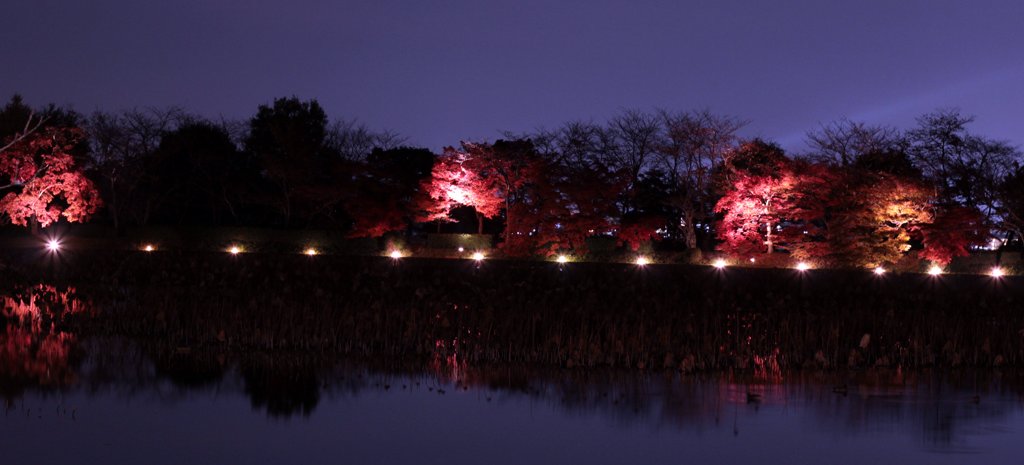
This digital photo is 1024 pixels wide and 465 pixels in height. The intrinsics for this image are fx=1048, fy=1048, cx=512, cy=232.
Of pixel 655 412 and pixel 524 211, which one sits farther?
pixel 524 211

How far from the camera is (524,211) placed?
50.2 metres

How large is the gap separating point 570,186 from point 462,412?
126 feet

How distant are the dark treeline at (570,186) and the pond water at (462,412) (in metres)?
33.9

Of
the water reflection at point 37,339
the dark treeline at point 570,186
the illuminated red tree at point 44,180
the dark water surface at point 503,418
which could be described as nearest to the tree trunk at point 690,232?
the dark treeline at point 570,186

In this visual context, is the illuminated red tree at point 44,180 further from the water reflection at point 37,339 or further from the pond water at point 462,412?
the pond water at point 462,412

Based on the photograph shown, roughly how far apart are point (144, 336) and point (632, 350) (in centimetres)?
790

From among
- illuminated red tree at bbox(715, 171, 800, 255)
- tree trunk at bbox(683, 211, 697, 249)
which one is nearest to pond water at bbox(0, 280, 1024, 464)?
illuminated red tree at bbox(715, 171, 800, 255)

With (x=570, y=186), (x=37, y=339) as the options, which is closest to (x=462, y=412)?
(x=37, y=339)

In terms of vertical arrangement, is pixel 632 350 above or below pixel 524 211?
below

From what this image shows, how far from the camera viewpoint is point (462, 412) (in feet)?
40.0

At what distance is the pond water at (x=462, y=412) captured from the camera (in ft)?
34.0

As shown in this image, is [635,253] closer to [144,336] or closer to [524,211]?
[524,211]

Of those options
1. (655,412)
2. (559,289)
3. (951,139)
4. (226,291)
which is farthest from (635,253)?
(655,412)

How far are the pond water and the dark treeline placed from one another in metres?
33.9
